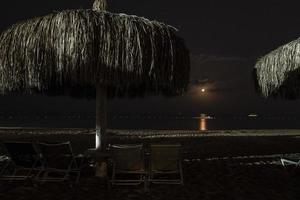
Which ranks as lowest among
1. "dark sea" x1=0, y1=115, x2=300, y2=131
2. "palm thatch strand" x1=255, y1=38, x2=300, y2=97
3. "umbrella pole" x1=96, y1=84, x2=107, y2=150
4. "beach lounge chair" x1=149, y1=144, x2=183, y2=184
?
"dark sea" x1=0, y1=115, x2=300, y2=131

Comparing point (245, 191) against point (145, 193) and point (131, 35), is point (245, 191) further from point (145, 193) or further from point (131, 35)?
point (131, 35)

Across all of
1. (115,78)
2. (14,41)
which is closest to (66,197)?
(115,78)

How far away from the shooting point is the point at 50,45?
18.2 feet

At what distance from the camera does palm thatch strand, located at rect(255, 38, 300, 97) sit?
739 centimetres

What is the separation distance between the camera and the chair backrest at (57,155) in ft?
18.8

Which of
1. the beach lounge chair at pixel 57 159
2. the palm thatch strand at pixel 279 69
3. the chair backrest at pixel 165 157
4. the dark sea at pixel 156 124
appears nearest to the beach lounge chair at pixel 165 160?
the chair backrest at pixel 165 157

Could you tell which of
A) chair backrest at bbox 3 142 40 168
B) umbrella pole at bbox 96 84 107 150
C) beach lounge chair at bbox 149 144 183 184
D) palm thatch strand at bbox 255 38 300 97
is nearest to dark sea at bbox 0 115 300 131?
palm thatch strand at bbox 255 38 300 97

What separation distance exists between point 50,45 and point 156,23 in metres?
1.44

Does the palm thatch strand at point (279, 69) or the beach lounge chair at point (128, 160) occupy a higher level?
the palm thatch strand at point (279, 69)

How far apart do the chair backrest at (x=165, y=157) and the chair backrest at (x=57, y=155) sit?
108 cm

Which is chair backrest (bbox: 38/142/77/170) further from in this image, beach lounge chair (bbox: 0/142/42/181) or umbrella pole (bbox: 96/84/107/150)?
umbrella pole (bbox: 96/84/107/150)

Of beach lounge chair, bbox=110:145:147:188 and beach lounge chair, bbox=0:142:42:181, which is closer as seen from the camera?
beach lounge chair, bbox=0:142:42:181

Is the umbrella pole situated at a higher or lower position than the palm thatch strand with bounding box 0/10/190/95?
lower

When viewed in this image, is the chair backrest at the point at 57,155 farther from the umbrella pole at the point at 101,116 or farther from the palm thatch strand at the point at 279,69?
the palm thatch strand at the point at 279,69
